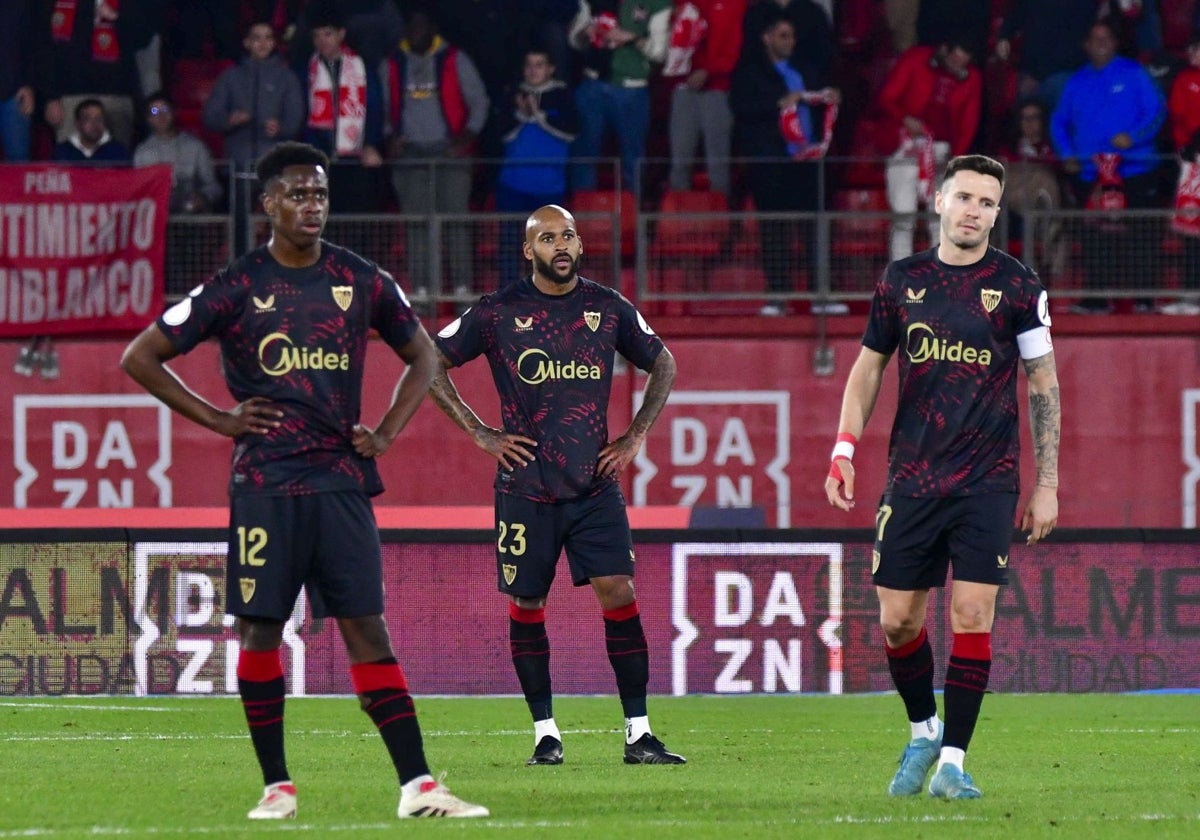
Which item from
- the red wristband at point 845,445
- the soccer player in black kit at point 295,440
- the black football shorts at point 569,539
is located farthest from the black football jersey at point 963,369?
the soccer player in black kit at point 295,440

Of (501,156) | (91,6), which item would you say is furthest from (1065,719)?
(91,6)

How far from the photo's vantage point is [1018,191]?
1688 centimetres

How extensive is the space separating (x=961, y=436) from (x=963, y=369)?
23 centimetres

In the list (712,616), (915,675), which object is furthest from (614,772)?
(712,616)

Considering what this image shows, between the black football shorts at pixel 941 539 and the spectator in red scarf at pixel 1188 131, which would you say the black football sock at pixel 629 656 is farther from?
the spectator in red scarf at pixel 1188 131

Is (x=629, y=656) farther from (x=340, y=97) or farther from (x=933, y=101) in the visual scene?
(x=933, y=101)

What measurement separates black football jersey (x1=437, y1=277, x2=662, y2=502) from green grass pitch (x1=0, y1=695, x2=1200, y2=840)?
45.5 inches

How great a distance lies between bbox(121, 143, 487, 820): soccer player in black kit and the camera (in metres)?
6.45

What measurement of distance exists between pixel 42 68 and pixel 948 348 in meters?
12.5

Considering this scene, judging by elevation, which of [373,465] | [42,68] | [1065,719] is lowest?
[1065,719]

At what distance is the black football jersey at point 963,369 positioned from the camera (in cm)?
720

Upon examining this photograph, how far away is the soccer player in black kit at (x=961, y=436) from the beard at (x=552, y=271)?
5.53ft

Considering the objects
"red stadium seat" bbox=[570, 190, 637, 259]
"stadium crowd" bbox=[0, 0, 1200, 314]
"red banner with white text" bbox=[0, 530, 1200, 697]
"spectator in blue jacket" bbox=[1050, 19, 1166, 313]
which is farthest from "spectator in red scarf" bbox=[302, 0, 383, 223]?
"spectator in blue jacket" bbox=[1050, 19, 1166, 313]

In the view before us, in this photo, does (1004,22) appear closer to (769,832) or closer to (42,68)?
(42,68)
